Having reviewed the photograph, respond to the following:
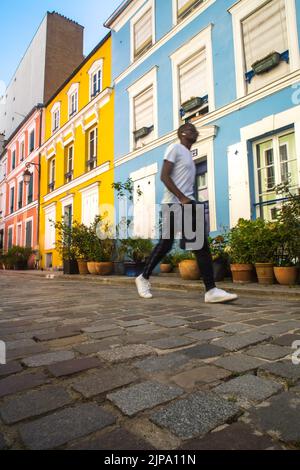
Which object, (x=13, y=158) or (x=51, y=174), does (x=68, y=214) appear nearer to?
(x=51, y=174)

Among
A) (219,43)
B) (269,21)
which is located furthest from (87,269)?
(269,21)

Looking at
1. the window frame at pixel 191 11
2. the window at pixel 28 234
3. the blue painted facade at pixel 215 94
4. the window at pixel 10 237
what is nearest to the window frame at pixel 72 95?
the blue painted facade at pixel 215 94

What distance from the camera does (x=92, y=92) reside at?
45.9 feet

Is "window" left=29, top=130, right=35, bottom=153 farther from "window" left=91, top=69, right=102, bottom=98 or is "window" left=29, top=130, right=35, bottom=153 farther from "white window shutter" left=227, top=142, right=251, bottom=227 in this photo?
"white window shutter" left=227, top=142, right=251, bottom=227

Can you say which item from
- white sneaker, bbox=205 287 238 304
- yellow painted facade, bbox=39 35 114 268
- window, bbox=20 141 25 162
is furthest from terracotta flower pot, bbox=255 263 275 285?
window, bbox=20 141 25 162

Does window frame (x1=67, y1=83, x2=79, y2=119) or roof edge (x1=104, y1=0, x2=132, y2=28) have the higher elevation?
roof edge (x1=104, y1=0, x2=132, y2=28)

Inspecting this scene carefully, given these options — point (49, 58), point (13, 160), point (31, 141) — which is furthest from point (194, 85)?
point (13, 160)

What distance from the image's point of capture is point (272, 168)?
6.92 m

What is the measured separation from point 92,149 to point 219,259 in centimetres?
984

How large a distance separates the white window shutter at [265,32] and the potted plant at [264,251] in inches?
169

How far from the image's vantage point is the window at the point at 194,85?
870 cm

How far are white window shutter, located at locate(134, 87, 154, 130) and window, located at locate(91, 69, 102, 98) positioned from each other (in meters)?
3.14

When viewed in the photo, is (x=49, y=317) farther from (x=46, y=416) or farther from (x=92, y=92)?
(x=92, y=92)

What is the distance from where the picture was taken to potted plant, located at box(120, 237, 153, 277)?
884 cm
